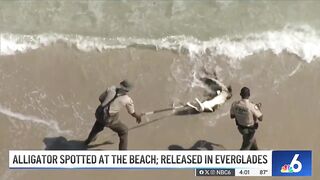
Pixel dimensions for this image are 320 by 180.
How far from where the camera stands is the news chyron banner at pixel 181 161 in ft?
21.5

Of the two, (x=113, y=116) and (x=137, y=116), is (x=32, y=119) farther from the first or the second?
(x=137, y=116)

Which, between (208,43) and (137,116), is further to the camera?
(208,43)

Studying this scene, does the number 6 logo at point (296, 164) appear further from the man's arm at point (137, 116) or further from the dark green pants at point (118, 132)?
the dark green pants at point (118, 132)

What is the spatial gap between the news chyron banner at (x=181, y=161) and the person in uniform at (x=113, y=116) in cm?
21

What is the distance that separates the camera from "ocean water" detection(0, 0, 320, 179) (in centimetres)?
659

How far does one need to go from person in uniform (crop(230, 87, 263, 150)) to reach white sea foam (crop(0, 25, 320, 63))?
0.64 meters

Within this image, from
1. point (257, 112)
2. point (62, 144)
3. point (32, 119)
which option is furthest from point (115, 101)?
point (257, 112)

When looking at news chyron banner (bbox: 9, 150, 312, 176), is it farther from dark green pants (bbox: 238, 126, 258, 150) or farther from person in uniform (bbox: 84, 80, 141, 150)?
person in uniform (bbox: 84, 80, 141, 150)

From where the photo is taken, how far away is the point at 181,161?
21.5 ft

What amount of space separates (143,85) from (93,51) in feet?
2.72

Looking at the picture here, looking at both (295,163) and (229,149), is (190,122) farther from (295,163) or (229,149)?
(295,163)

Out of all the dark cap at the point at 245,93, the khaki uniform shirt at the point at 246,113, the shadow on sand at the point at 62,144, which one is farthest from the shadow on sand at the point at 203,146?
the shadow on sand at the point at 62,144

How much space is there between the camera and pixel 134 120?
661 cm

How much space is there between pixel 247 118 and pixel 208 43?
1146mm
